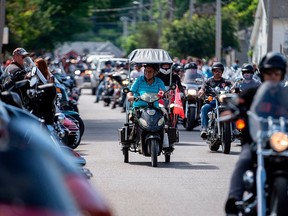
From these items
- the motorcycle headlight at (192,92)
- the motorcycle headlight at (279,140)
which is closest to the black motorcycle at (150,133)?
the motorcycle headlight at (279,140)

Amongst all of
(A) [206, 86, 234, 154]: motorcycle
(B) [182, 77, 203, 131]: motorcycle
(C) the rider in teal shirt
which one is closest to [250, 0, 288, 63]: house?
(B) [182, 77, 203, 131]: motorcycle

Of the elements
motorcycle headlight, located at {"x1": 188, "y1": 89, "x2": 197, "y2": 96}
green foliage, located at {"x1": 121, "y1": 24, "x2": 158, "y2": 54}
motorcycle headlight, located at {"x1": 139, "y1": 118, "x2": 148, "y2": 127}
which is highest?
motorcycle headlight, located at {"x1": 139, "y1": 118, "x2": 148, "y2": 127}

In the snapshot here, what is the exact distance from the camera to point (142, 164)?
63.2ft

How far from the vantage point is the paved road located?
1358 centimetres

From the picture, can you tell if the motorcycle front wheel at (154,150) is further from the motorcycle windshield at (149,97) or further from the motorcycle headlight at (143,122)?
the motorcycle windshield at (149,97)

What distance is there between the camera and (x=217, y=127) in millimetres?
21922

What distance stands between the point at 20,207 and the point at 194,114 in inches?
895

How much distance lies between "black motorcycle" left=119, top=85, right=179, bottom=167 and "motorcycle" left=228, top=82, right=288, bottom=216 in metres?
8.25

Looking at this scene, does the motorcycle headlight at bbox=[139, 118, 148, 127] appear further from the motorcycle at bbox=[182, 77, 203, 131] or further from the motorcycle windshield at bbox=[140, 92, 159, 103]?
the motorcycle at bbox=[182, 77, 203, 131]

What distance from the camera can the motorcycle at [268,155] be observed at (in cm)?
975

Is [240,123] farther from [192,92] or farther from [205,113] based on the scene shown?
[192,92]

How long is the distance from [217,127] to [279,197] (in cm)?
1229

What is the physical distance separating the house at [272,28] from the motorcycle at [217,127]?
55.3ft

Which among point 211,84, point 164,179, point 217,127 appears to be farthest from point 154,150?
point 211,84
